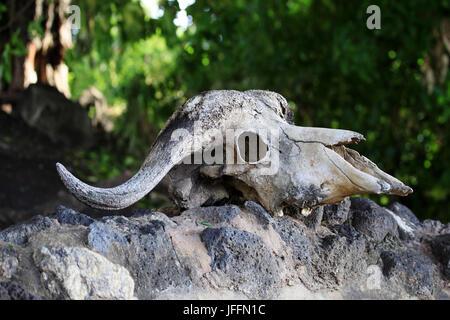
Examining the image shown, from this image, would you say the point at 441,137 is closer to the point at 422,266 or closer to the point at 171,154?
the point at 422,266

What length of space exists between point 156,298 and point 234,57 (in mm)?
4803

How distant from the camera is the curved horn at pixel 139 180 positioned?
1.90 meters

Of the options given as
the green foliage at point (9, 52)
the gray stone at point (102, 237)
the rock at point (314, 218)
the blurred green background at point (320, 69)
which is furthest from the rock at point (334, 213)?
the green foliage at point (9, 52)

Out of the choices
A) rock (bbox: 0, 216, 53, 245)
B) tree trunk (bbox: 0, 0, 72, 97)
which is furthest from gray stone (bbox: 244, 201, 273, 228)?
tree trunk (bbox: 0, 0, 72, 97)

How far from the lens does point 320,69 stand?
252 inches

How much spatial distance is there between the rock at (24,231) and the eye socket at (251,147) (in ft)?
2.38

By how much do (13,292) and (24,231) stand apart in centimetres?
32

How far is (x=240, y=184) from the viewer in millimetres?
2400

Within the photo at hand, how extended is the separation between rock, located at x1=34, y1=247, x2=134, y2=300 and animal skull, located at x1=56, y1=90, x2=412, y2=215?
472mm

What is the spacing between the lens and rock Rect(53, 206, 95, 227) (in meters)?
2.11

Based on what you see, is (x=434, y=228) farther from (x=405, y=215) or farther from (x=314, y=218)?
(x=314, y=218)

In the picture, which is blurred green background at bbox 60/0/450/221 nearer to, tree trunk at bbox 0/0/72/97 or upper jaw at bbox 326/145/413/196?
tree trunk at bbox 0/0/72/97

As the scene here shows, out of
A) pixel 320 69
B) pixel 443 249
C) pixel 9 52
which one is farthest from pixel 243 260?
pixel 320 69
